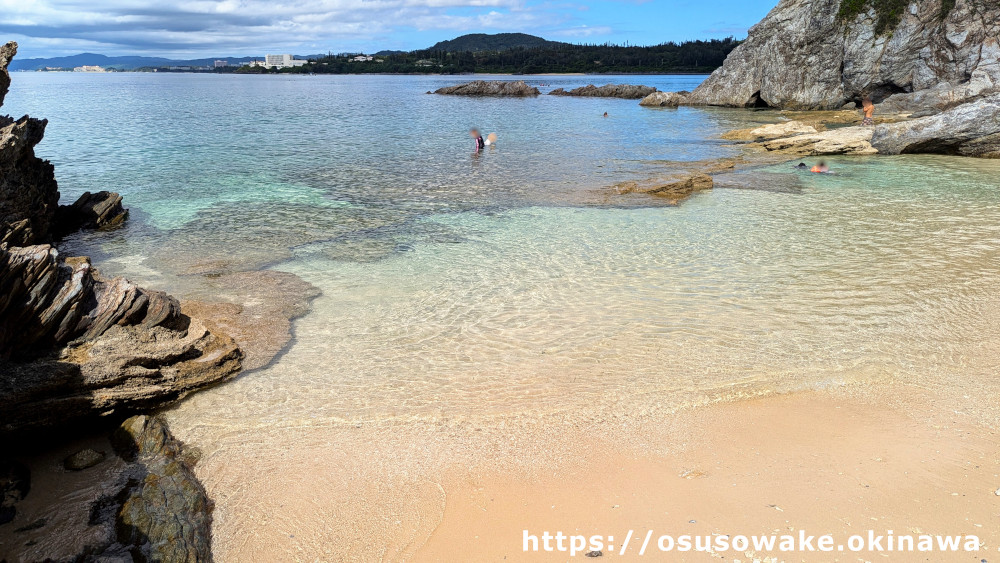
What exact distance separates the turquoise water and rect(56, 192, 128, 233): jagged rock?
1.61ft

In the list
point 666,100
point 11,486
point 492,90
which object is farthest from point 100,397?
point 492,90

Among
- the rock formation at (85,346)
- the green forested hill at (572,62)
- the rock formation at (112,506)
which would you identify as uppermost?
the green forested hill at (572,62)

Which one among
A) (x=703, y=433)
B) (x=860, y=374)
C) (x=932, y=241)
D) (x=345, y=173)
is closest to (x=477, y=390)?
(x=703, y=433)

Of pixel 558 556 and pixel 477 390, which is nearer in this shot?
pixel 558 556

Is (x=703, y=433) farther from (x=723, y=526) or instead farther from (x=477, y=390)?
(x=477, y=390)

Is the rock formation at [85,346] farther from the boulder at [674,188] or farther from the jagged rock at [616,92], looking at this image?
the jagged rock at [616,92]

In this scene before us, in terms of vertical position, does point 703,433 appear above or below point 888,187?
below

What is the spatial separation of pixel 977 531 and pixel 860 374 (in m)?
2.55

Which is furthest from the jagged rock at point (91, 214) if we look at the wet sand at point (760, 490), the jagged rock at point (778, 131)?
the jagged rock at point (778, 131)

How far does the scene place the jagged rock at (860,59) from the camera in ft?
107

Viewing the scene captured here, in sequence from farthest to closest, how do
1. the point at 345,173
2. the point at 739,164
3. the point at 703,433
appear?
the point at 739,164 < the point at 345,173 < the point at 703,433

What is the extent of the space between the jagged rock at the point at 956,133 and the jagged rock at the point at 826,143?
850 mm

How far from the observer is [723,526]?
12.9 ft

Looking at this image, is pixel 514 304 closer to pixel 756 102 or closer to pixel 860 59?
pixel 860 59
